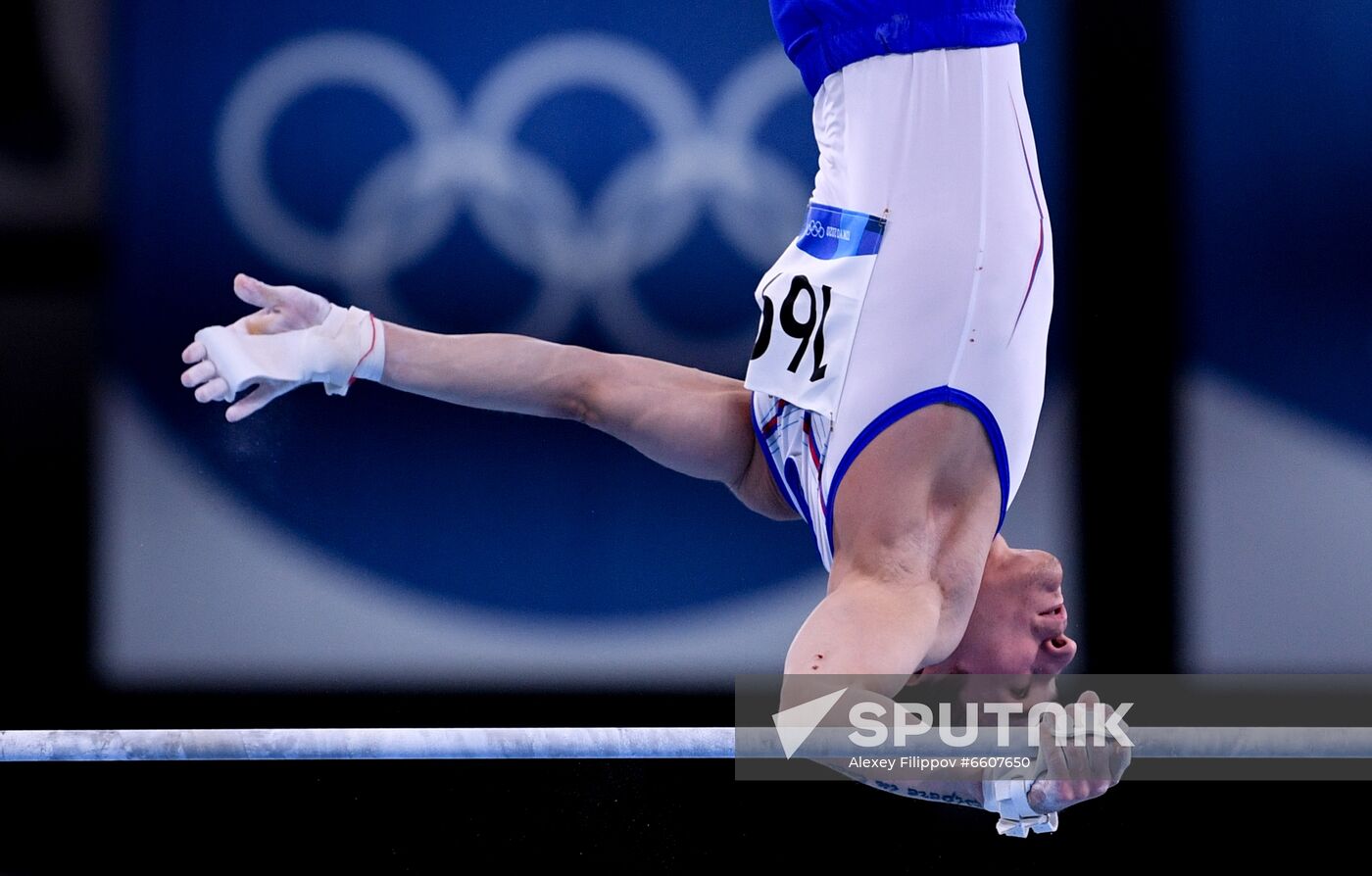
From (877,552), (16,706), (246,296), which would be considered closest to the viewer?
(877,552)

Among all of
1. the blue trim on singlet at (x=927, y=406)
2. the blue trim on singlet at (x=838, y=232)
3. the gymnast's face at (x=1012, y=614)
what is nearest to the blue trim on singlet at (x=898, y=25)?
the blue trim on singlet at (x=838, y=232)

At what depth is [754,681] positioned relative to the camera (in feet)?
13.6

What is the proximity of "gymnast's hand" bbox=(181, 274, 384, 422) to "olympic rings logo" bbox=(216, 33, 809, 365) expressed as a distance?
1183 millimetres

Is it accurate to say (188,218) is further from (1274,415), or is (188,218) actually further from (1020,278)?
(1274,415)

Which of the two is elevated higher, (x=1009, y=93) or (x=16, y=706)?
(x=1009, y=93)

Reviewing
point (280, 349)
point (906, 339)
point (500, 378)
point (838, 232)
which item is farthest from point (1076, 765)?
point (280, 349)

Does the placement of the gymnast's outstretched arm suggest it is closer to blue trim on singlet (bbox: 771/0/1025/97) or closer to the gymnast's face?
the gymnast's face

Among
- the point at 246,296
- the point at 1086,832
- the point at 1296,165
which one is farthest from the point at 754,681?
the point at 1296,165

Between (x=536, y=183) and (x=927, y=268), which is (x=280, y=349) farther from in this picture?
(x=536, y=183)

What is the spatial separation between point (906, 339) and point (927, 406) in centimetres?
12

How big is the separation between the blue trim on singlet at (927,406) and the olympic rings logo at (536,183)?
4.94 feet

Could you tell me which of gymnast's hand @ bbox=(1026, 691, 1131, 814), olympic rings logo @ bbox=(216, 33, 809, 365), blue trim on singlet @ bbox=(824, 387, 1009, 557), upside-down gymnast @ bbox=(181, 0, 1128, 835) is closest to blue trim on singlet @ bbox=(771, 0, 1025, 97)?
upside-down gymnast @ bbox=(181, 0, 1128, 835)

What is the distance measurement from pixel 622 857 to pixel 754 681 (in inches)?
24.2

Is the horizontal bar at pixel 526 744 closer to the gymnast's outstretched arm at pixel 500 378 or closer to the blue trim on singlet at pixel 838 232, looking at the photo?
→ the gymnast's outstretched arm at pixel 500 378
